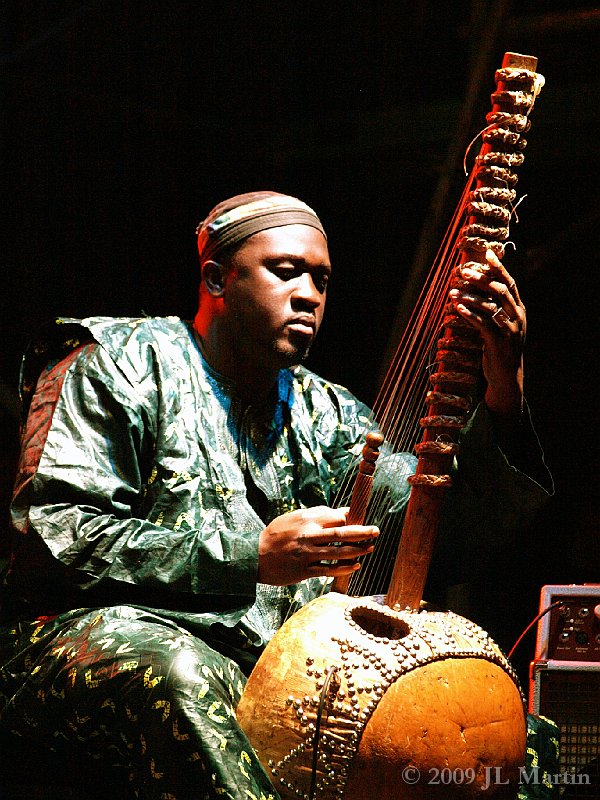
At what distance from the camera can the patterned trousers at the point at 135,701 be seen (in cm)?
190

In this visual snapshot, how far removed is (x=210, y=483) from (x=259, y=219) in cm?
65

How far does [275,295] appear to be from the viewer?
2.65 m

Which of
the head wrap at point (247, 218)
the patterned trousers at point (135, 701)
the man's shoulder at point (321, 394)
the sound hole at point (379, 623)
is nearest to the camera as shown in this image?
the patterned trousers at point (135, 701)

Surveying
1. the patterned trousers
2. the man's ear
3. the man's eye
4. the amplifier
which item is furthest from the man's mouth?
the amplifier

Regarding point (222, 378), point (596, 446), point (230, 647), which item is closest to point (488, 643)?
point (230, 647)

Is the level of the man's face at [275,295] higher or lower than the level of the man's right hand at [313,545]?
higher

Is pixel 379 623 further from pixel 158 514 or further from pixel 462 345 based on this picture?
pixel 158 514

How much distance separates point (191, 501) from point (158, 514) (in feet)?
0.25

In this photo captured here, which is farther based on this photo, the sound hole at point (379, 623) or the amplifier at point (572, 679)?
the amplifier at point (572, 679)

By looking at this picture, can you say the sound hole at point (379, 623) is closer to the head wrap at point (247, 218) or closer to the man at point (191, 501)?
the man at point (191, 501)

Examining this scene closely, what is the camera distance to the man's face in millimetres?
2650

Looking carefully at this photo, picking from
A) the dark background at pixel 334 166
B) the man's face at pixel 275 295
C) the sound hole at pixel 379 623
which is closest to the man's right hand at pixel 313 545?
the sound hole at pixel 379 623

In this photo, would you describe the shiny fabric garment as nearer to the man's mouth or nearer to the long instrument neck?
the man's mouth

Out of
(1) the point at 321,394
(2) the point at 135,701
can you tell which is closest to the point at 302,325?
(1) the point at 321,394
